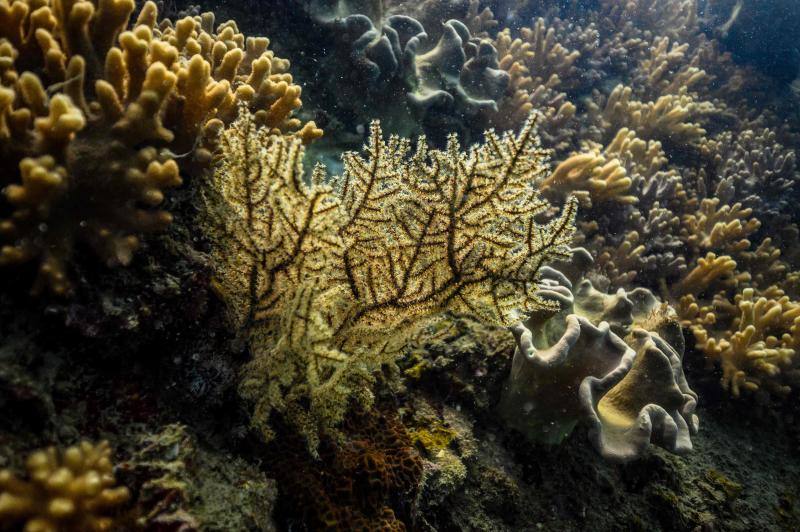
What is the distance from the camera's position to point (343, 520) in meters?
2.13

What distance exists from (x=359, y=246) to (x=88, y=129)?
120 centimetres

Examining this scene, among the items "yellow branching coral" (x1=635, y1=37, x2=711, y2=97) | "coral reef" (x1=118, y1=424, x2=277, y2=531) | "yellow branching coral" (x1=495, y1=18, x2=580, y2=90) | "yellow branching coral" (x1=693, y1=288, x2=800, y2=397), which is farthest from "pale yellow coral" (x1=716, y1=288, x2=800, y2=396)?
"yellow branching coral" (x1=635, y1=37, x2=711, y2=97)

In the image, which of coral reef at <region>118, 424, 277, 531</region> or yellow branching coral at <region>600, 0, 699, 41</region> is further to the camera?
yellow branching coral at <region>600, 0, 699, 41</region>

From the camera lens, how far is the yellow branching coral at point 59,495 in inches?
46.7

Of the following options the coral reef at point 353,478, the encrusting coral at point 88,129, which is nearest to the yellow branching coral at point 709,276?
the coral reef at point 353,478

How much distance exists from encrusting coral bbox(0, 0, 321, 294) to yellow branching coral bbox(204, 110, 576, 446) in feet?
0.86

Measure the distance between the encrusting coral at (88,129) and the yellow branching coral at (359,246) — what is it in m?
0.26

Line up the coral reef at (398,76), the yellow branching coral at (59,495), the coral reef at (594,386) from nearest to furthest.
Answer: the yellow branching coral at (59,495) → the coral reef at (594,386) → the coral reef at (398,76)

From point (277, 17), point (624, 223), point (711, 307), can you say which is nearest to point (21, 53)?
point (277, 17)

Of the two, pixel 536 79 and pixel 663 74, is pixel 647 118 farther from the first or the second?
pixel 663 74

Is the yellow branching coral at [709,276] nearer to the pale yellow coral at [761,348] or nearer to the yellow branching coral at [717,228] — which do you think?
the pale yellow coral at [761,348]

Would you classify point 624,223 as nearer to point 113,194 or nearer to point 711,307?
point 711,307

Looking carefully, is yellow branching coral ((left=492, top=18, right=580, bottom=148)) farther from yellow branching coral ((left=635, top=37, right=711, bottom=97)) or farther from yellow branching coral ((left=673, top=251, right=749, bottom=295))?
yellow branching coral ((left=673, top=251, right=749, bottom=295))

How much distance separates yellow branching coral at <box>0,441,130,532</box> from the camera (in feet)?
3.89
